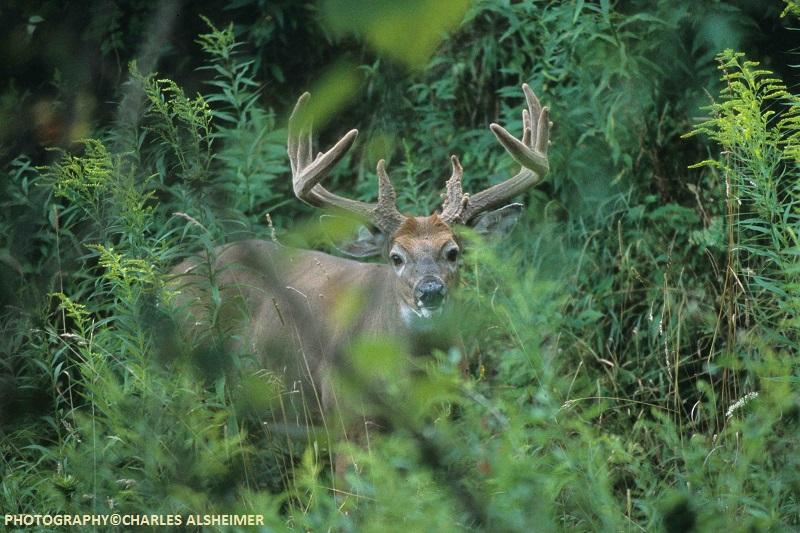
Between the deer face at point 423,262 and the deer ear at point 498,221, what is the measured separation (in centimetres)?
30

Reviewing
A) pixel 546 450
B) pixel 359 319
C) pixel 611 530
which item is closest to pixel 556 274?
pixel 359 319

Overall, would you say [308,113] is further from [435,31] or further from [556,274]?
[556,274]

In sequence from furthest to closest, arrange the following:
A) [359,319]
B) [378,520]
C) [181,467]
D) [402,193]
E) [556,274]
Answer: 1. [402,193]
2. [556,274]
3. [359,319]
4. [378,520]
5. [181,467]

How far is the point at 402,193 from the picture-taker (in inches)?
320

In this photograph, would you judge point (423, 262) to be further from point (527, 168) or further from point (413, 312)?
point (527, 168)

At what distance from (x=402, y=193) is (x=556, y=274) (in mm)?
1454

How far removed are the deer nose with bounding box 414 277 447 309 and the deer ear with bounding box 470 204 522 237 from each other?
0.69 meters

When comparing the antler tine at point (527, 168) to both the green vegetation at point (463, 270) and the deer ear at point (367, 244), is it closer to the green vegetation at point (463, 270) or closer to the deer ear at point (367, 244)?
the green vegetation at point (463, 270)

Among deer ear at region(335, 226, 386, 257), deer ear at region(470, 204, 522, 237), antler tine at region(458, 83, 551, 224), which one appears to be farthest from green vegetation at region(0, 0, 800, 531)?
deer ear at region(335, 226, 386, 257)

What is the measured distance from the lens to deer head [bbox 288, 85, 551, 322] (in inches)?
251

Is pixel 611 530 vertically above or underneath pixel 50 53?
underneath

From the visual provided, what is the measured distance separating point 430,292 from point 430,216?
0.67m

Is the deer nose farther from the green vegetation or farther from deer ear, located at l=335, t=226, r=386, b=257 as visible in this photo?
deer ear, located at l=335, t=226, r=386, b=257

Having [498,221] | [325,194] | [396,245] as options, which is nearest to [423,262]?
[396,245]
